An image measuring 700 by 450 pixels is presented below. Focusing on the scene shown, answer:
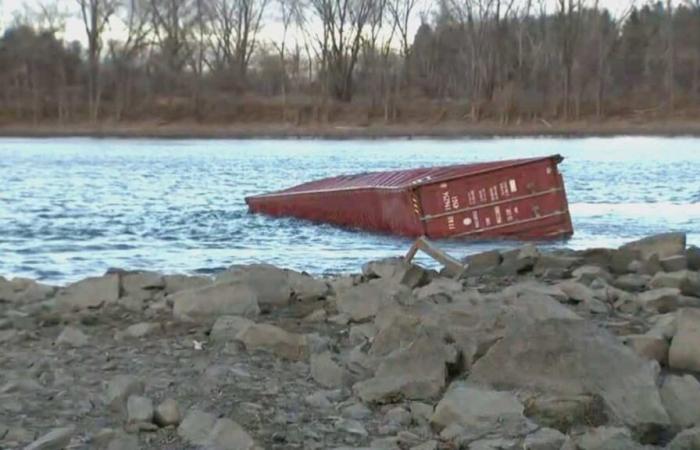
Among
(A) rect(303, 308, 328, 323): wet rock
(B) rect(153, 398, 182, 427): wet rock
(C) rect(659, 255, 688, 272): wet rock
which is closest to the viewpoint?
(B) rect(153, 398, 182, 427): wet rock

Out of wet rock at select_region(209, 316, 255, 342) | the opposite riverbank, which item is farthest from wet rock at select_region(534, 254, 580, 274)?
the opposite riverbank

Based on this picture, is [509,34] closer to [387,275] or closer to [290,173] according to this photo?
[290,173]

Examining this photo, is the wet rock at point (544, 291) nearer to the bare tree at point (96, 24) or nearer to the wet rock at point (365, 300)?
the wet rock at point (365, 300)

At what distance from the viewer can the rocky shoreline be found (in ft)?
21.3

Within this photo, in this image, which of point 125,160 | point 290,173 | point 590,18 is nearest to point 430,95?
point 590,18

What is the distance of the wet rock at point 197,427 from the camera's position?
6316 millimetres

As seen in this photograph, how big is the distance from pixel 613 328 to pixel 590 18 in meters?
83.6

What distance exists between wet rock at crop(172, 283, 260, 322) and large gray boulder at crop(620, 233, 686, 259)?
5.48m

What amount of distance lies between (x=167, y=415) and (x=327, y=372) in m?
1.41

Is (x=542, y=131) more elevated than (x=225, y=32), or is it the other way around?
(x=225, y=32)

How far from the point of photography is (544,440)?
629 cm

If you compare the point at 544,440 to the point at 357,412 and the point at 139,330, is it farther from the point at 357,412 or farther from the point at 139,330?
the point at 139,330

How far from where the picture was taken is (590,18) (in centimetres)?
8994

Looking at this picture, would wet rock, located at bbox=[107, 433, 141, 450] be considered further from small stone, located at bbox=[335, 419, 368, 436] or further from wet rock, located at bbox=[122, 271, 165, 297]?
wet rock, located at bbox=[122, 271, 165, 297]
